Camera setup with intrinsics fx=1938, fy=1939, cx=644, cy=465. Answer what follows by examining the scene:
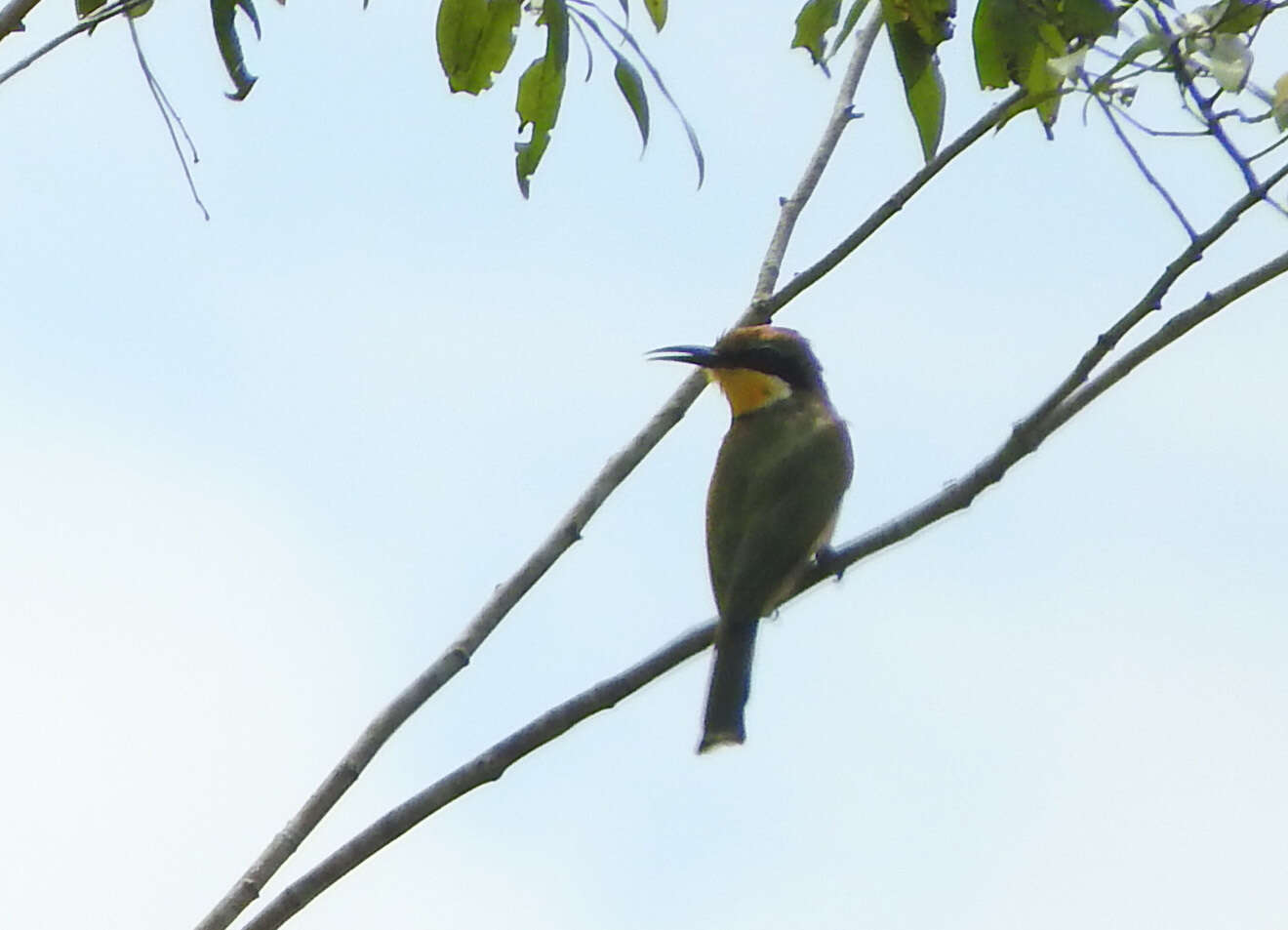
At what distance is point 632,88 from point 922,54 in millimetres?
466

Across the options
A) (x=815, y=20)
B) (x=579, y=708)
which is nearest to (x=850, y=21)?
(x=815, y=20)

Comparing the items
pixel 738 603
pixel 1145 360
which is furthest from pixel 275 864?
pixel 738 603

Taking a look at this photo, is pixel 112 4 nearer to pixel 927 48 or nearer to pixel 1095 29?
pixel 927 48

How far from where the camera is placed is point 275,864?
2488mm

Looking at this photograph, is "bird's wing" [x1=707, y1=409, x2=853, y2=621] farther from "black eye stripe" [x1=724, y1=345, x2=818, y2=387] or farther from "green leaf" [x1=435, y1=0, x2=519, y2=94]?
"green leaf" [x1=435, y1=0, x2=519, y2=94]

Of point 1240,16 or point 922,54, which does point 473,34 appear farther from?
point 1240,16

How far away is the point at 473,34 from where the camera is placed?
293 cm

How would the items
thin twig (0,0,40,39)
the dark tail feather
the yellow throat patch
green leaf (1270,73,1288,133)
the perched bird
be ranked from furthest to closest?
1. the yellow throat patch
2. the perched bird
3. the dark tail feather
4. green leaf (1270,73,1288,133)
5. thin twig (0,0,40,39)

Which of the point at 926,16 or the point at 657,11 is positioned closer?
the point at 926,16

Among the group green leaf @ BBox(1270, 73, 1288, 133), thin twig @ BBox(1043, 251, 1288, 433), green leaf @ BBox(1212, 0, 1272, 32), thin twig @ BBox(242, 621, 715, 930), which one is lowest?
thin twig @ BBox(242, 621, 715, 930)

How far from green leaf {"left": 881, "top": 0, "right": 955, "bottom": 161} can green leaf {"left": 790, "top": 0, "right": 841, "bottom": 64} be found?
0.19m

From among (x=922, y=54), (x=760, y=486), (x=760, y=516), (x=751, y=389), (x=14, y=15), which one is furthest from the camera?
(x=751, y=389)

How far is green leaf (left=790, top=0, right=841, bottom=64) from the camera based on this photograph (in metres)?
3.20

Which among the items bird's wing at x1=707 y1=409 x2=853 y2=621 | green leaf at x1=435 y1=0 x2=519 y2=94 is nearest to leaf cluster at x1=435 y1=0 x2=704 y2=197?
green leaf at x1=435 y1=0 x2=519 y2=94
